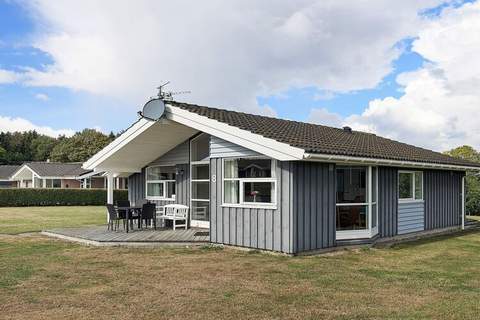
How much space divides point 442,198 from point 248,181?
882cm

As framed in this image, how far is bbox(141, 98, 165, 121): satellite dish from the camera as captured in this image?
1209cm

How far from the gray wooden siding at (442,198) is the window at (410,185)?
37cm

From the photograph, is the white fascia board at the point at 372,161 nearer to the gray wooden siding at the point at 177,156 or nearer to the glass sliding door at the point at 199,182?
the glass sliding door at the point at 199,182

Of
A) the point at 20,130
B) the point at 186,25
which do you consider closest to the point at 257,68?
the point at 186,25

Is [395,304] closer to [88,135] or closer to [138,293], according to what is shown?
[138,293]

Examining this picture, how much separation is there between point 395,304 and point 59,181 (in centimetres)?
4718

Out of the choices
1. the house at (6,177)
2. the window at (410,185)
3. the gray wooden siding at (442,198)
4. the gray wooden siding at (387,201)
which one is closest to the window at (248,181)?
the gray wooden siding at (387,201)

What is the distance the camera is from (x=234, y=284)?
24.4 feet

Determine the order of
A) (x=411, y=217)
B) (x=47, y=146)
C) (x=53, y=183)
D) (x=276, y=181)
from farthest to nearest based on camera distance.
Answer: (x=47, y=146) < (x=53, y=183) < (x=411, y=217) < (x=276, y=181)

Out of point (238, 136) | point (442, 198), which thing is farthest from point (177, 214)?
point (442, 198)

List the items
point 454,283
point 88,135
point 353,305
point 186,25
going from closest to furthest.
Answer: point 353,305 < point 454,283 < point 186,25 < point 88,135

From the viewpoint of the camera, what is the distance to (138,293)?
6.87 metres

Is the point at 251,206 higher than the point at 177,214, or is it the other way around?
the point at 251,206

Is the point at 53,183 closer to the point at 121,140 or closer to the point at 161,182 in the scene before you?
the point at 161,182
